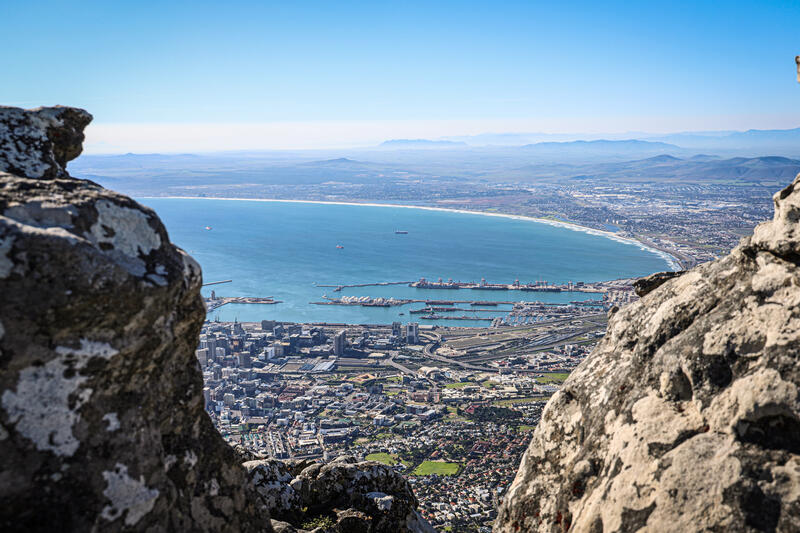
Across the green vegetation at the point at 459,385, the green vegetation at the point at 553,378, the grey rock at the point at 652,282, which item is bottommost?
the green vegetation at the point at 459,385

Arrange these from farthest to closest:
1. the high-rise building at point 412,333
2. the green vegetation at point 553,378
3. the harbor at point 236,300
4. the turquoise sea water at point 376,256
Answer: the turquoise sea water at point 376,256 < the harbor at point 236,300 < the high-rise building at point 412,333 < the green vegetation at point 553,378

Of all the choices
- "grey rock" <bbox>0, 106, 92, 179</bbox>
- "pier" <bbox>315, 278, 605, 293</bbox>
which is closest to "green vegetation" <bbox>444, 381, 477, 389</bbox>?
"pier" <bbox>315, 278, 605, 293</bbox>

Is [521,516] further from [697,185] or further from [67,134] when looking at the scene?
[697,185]

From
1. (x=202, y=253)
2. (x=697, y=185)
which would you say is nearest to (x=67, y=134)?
(x=202, y=253)

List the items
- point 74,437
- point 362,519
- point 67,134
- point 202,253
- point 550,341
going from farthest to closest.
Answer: point 202,253, point 550,341, point 362,519, point 67,134, point 74,437

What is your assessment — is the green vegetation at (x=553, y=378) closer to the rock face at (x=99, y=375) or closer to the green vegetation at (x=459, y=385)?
the green vegetation at (x=459, y=385)

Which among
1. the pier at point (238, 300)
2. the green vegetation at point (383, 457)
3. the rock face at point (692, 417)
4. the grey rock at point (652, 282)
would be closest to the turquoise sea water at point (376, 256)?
the pier at point (238, 300)

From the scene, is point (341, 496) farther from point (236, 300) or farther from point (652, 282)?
point (236, 300)
